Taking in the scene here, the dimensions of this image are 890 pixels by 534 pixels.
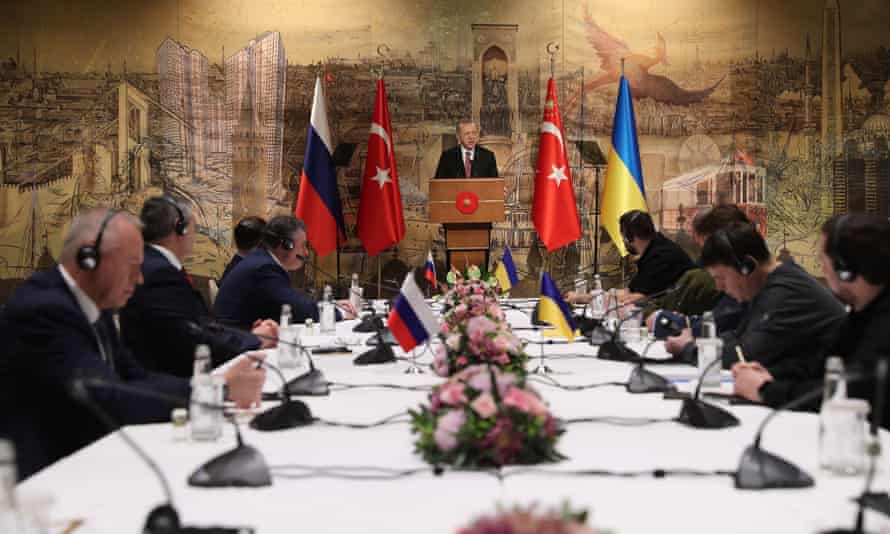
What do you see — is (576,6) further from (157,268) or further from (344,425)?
(344,425)

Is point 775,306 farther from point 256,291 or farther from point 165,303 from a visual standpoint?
point 256,291

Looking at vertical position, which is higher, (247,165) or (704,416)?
(247,165)

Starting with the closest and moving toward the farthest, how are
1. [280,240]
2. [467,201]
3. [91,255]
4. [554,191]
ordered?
[91,255] → [280,240] → [467,201] → [554,191]

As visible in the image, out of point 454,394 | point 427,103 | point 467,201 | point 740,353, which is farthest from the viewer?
point 427,103

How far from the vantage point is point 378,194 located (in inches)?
423

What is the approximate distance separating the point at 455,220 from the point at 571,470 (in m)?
7.40

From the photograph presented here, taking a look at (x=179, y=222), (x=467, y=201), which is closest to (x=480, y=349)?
(x=179, y=222)

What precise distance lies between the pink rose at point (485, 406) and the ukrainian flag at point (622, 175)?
28.8ft

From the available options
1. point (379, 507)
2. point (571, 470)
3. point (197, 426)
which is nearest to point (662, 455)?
Answer: point (571, 470)

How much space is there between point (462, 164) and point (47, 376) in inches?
335

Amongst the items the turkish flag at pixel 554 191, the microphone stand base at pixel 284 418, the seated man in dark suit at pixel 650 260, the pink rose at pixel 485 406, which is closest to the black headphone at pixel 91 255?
the microphone stand base at pixel 284 418

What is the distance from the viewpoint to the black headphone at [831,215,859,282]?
2.99m

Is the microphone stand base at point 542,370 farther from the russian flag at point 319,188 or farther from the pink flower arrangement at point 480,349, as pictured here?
the russian flag at point 319,188

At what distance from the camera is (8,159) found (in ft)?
36.1
